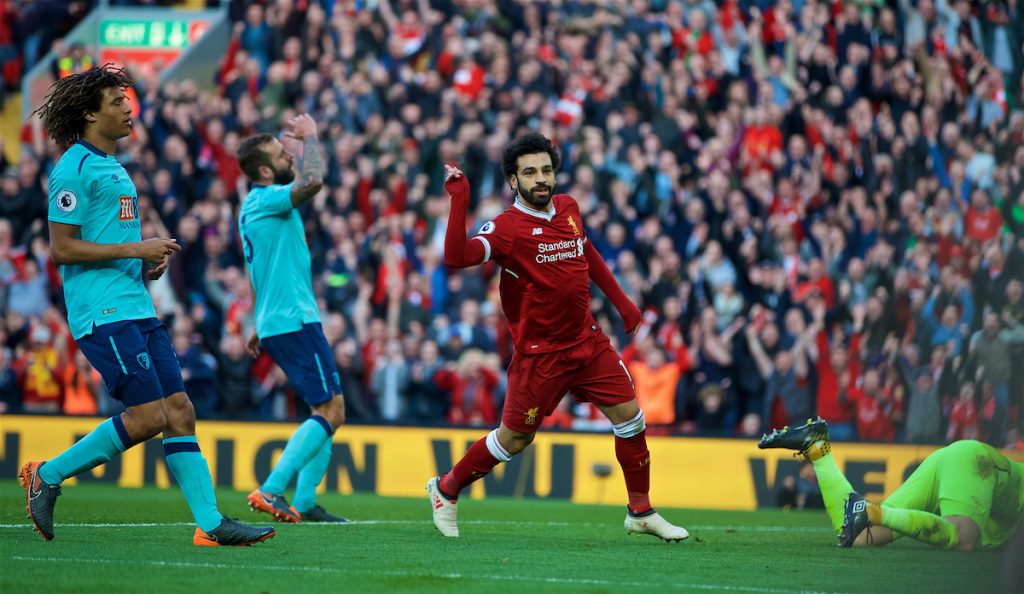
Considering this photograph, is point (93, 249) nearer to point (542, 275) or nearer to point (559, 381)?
point (542, 275)

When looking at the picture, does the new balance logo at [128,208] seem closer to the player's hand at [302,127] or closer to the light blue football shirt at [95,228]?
the light blue football shirt at [95,228]

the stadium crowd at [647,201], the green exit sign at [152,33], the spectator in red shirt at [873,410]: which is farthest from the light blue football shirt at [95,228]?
the green exit sign at [152,33]

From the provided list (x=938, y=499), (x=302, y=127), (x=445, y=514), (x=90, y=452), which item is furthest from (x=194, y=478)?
(x=938, y=499)

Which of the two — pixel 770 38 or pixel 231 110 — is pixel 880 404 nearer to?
pixel 770 38

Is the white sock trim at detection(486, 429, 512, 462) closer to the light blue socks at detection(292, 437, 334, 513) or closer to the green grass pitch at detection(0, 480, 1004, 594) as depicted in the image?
the green grass pitch at detection(0, 480, 1004, 594)

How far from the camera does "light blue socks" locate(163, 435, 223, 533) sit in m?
7.82

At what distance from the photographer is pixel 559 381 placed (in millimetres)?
9172

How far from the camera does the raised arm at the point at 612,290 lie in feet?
31.0

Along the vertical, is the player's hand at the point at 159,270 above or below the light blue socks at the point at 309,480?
above

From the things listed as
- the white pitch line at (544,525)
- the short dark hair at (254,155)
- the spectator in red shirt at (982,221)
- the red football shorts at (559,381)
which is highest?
the spectator in red shirt at (982,221)

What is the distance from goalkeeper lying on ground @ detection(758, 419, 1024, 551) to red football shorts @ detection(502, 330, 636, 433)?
3.34ft

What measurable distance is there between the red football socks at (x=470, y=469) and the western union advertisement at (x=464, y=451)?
19.7ft

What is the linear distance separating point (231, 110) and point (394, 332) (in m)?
4.55

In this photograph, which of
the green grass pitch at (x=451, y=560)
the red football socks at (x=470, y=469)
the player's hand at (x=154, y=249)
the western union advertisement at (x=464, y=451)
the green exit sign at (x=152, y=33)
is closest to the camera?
the green grass pitch at (x=451, y=560)
